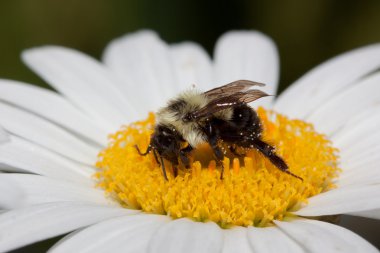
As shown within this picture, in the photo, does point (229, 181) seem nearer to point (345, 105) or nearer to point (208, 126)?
point (208, 126)

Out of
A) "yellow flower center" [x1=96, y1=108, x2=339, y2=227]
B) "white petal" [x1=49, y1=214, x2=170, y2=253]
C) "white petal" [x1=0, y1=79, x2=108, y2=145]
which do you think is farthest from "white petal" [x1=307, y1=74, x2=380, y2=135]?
"white petal" [x1=49, y1=214, x2=170, y2=253]

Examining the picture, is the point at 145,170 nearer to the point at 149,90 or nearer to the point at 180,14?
the point at 149,90

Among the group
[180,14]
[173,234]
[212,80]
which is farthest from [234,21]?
[173,234]

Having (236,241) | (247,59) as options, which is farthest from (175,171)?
(247,59)

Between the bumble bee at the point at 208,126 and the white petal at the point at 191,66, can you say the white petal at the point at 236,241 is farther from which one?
the white petal at the point at 191,66

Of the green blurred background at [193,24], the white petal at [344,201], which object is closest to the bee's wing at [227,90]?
the white petal at [344,201]
